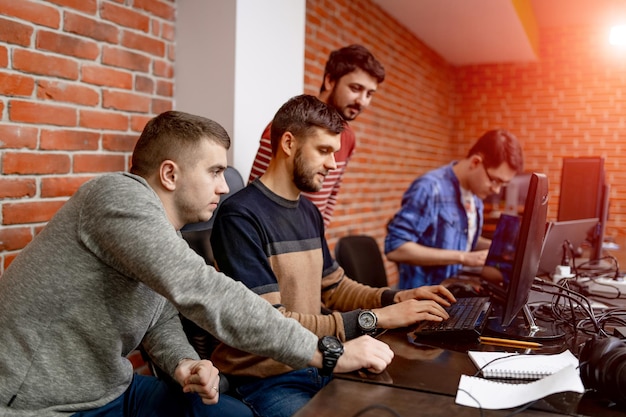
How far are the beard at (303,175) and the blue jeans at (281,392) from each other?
54 centimetres

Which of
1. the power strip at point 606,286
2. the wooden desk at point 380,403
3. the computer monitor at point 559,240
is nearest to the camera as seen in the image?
the wooden desk at point 380,403

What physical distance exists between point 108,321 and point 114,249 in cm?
20

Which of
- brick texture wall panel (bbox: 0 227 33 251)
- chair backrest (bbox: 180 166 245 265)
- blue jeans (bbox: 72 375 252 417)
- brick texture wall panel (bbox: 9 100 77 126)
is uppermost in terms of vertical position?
brick texture wall panel (bbox: 9 100 77 126)

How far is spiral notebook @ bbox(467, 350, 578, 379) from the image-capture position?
45.7 inches

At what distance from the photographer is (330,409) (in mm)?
994

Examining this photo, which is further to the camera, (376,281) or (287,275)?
(376,281)

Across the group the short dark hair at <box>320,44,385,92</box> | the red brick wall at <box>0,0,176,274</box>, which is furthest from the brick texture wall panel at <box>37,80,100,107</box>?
the short dark hair at <box>320,44,385,92</box>

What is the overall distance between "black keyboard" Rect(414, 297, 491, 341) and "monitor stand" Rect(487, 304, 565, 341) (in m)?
0.03

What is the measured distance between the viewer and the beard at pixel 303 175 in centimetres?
175

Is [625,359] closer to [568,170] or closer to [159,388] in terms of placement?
[159,388]

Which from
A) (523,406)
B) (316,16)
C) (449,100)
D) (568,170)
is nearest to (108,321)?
(523,406)

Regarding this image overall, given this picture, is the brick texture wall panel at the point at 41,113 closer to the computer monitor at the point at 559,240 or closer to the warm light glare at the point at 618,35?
the computer monitor at the point at 559,240

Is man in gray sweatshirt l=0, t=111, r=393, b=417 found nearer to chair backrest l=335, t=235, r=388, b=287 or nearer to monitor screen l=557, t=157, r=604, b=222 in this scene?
chair backrest l=335, t=235, r=388, b=287

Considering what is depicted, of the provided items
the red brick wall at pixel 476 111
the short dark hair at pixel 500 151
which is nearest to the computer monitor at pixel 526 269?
the short dark hair at pixel 500 151
